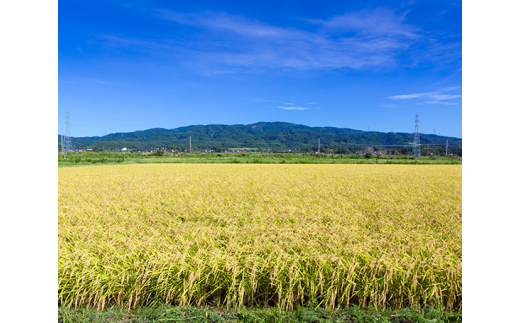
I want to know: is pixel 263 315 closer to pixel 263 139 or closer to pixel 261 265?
pixel 261 265

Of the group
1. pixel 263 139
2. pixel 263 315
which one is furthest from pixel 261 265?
pixel 263 139

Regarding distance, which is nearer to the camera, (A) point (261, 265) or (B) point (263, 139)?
(A) point (261, 265)

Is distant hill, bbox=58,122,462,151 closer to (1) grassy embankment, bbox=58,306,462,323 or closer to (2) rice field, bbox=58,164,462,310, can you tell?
(2) rice field, bbox=58,164,462,310

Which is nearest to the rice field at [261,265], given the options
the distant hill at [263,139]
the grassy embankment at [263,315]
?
the grassy embankment at [263,315]

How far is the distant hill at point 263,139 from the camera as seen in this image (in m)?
67.9

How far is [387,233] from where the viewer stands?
4594mm

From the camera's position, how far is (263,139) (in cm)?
11075

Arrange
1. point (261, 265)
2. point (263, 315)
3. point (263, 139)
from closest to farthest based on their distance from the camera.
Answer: point (263, 315), point (261, 265), point (263, 139)

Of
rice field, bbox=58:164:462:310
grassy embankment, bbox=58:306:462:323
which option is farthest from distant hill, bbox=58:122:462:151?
grassy embankment, bbox=58:306:462:323

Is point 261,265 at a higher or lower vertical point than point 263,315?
higher

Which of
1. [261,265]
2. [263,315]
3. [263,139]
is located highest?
[263,139]

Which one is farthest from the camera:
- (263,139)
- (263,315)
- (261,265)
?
(263,139)
